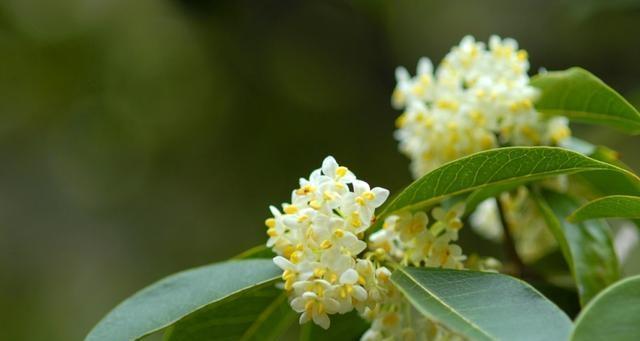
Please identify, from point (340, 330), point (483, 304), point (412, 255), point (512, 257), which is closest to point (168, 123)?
point (512, 257)

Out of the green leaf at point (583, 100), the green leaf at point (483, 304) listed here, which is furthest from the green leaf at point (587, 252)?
the green leaf at point (483, 304)

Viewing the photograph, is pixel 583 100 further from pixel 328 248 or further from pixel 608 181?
pixel 328 248

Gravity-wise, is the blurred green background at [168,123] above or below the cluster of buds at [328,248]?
above

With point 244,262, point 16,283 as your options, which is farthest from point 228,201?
point 244,262

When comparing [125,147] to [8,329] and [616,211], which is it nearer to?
[8,329]

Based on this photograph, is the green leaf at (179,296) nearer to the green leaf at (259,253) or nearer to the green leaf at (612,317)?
the green leaf at (259,253)

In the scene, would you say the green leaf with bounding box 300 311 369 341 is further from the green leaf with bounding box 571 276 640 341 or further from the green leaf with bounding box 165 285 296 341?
the green leaf with bounding box 571 276 640 341
